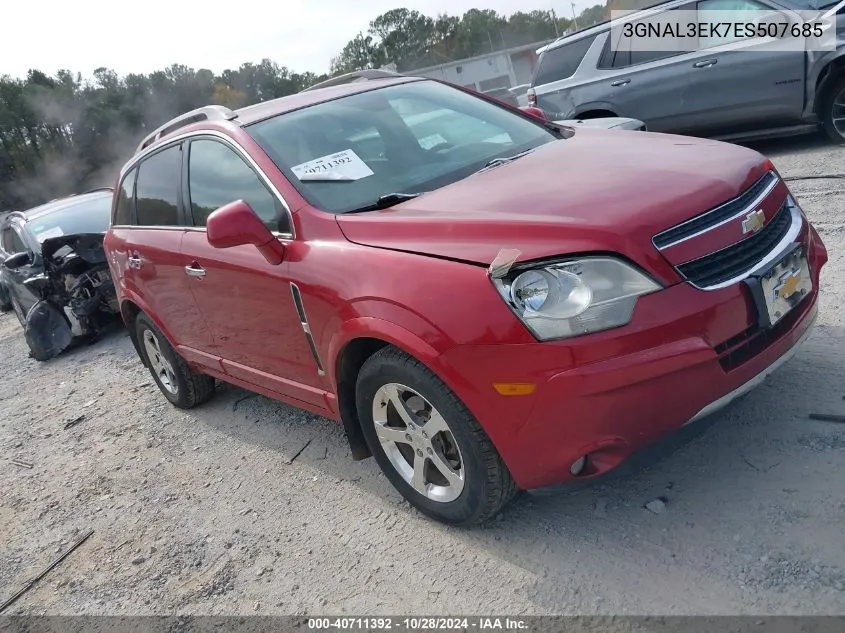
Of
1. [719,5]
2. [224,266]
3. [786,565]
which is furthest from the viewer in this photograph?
[719,5]

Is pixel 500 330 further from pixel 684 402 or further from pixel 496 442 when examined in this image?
pixel 684 402

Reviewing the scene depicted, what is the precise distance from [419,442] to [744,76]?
6.30 m

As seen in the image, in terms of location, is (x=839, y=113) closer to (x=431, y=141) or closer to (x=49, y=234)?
(x=431, y=141)

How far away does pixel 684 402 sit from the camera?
243 cm

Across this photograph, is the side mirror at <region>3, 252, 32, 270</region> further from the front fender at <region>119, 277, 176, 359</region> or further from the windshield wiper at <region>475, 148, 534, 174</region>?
the windshield wiper at <region>475, 148, 534, 174</region>

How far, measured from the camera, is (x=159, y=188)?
15.0 feet

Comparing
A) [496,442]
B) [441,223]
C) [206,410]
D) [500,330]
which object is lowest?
[206,410]

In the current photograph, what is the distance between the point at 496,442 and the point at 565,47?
7414mm

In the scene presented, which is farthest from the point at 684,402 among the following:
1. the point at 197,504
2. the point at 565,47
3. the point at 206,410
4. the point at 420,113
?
the point at 565,47

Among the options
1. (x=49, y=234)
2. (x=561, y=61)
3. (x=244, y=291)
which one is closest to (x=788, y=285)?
(x=244, y=291)

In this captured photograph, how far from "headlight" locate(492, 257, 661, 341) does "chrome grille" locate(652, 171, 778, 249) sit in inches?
6.9

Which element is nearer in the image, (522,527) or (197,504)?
(522,527)

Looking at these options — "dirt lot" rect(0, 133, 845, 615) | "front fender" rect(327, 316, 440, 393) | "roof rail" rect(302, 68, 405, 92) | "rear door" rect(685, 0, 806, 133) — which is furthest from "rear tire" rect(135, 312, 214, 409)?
"rear door" rect(685, 0, 806, 133)

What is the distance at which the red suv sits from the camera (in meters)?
2.42
